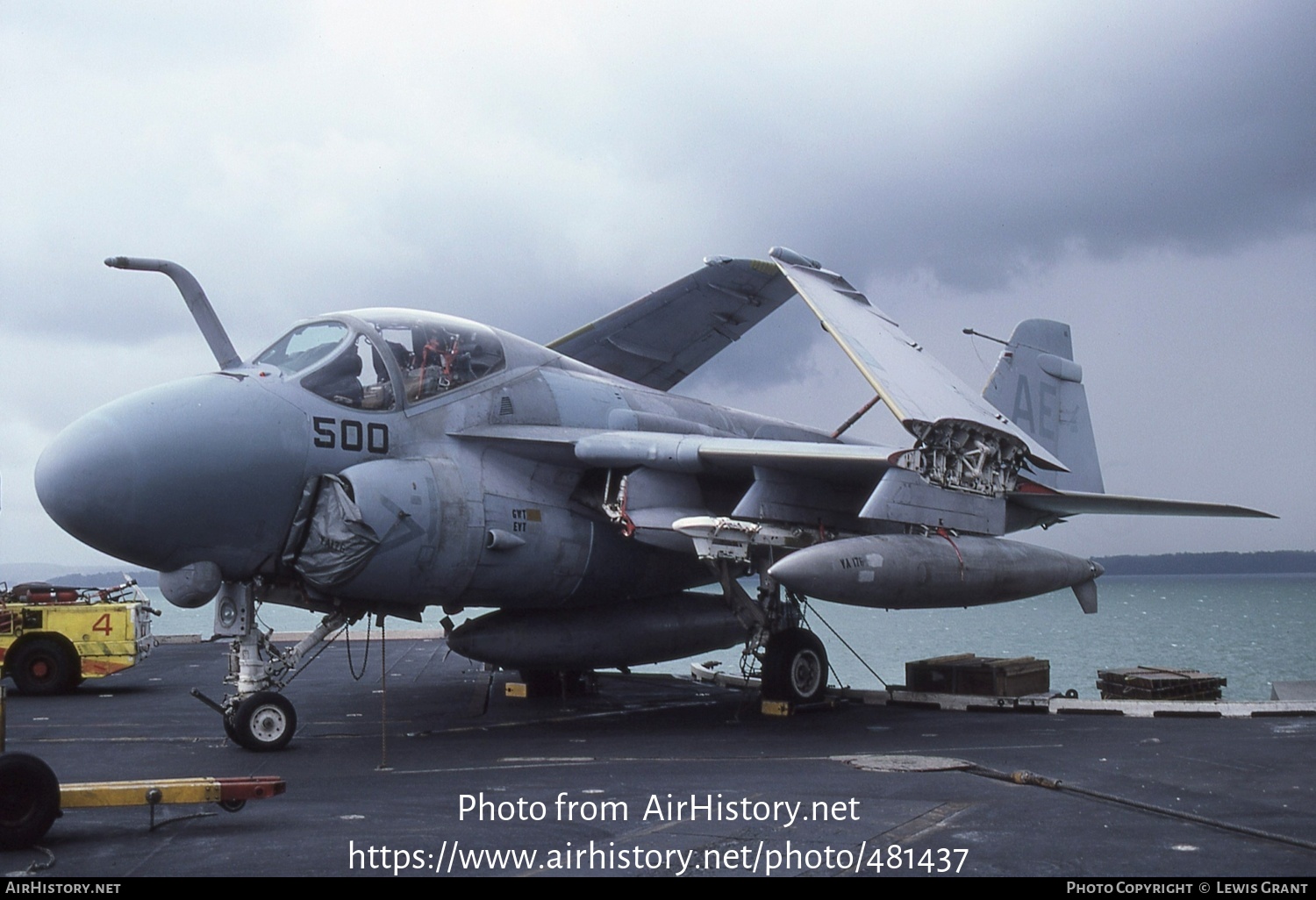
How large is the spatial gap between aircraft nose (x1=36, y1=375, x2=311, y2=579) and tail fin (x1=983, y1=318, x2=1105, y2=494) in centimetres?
1082

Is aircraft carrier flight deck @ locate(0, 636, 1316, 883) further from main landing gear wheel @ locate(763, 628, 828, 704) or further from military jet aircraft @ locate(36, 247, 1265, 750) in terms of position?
military jet aircraft @ locate(36, 247, 1265, 750)

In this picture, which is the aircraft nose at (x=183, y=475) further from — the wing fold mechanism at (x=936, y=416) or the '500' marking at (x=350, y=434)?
the wing fold mechanism at (x=936, y=416)

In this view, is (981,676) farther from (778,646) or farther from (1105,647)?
(1105,647)

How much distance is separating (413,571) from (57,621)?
9590 millimetres

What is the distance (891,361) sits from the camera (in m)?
11.5

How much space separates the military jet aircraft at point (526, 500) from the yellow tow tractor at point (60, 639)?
21.0 feet

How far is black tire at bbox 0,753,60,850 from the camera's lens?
597 centimetres

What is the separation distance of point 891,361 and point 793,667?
4262mm

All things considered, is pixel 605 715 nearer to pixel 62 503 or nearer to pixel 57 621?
pixel 62 503

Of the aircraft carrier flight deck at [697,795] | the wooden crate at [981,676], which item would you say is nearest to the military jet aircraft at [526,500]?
the aircraft carrier flight deck at [697,795]

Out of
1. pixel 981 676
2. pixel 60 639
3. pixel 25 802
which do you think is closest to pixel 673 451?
pixel 981 676

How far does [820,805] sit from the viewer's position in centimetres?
724

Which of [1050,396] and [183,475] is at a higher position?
[1050,396]
